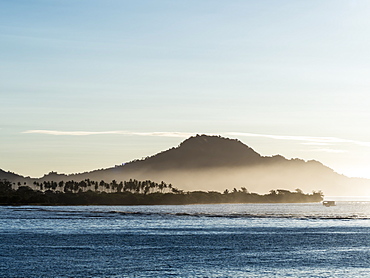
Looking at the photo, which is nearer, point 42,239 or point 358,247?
point 358,247

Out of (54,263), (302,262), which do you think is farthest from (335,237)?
(54,263)

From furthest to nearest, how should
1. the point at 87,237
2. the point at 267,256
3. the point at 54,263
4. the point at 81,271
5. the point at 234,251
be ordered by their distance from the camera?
the point at 87,237 → the point at 234,251 → the point at 267,256 → the point at 54,263 → the point at 81,271

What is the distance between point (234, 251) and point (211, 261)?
1673cm

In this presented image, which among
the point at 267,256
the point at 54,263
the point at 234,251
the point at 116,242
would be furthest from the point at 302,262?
the point at 116,242

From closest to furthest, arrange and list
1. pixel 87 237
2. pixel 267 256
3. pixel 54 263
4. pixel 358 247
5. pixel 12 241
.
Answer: pixel 54 263 → pixel 267 256 → pixel 358 247 → pixel 12 241 → pixel 87 237

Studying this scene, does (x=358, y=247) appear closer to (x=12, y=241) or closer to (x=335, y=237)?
(x=335, y=237)

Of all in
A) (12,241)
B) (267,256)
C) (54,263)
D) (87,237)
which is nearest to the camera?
(54,263)

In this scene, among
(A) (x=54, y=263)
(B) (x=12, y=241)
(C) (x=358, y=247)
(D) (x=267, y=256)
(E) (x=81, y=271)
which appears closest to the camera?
(E) (x=81, y=271)

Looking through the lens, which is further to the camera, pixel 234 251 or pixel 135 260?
pixel 234 251

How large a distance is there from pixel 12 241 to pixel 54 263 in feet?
140

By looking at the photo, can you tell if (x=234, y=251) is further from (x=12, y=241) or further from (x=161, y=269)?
(x=12, y=241)

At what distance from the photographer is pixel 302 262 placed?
319 ft

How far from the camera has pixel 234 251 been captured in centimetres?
11438

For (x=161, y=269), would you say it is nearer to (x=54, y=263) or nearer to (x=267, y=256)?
(x=54, y=263)
